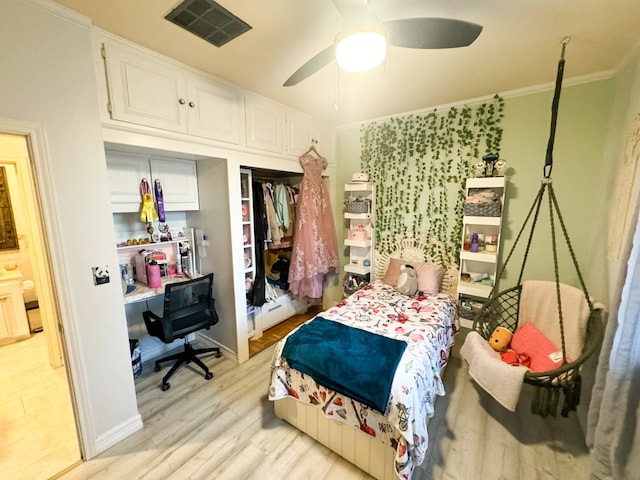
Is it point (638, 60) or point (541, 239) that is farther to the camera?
point (541, 239)

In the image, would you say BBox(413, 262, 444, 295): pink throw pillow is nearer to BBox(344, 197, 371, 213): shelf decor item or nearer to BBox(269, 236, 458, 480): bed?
BBox(269, 236, 458, 480): bed

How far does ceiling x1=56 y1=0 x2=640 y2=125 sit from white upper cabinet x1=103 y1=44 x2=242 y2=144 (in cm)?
10

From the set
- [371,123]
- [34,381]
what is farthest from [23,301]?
[371,123]

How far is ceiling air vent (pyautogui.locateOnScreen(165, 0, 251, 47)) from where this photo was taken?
1.31 meters

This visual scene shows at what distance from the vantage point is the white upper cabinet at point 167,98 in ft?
A: 5.30

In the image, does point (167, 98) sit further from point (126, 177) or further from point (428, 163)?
point (428, 163)

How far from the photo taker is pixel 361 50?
3.79 feet

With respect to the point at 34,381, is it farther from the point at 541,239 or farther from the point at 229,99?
the point at 541,239

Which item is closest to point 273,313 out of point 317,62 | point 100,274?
point 100,274

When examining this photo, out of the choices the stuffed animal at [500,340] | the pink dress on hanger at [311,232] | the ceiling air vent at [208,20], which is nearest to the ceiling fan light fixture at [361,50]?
the ceiling air vent at [208,20]

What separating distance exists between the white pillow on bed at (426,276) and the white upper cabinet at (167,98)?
6.97 feet

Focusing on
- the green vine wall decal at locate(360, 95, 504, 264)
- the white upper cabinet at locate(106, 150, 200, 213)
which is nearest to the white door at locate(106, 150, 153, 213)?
the white upper cabinet at locate(106, 150, 200, 213)

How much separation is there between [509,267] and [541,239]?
0.37m

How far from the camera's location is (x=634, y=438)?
3.92 feet
